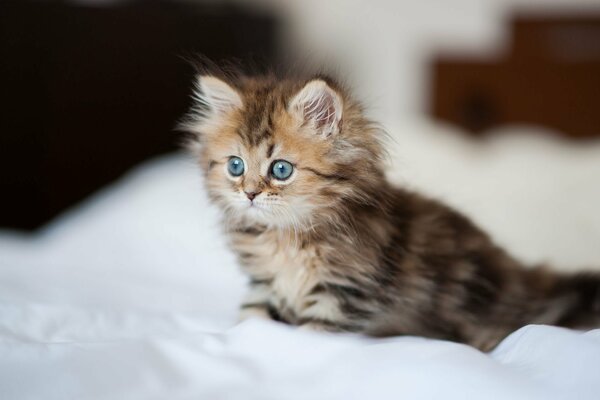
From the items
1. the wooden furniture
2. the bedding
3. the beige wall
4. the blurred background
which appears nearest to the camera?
the bedding

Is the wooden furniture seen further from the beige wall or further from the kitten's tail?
the kitten's tail

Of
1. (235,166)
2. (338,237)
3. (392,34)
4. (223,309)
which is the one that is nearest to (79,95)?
(223,309)

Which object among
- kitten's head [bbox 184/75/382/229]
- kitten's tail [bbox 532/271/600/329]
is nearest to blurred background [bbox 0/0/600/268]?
kitten's tail [bbox 532/271/600/329]

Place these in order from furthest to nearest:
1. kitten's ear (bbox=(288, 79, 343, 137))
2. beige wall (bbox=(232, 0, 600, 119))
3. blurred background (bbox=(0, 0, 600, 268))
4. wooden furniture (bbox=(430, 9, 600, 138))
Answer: beige wall (bbox=(232, 0, 600, 119)) → wooden furniture (bbox=(430, 9, 600, 138)) → blurred background (bbox=(0, 0, 600, 268)) → kitten's ear (bbox=(288, 79, 343, 137))

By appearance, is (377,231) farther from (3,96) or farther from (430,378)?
(3,96)

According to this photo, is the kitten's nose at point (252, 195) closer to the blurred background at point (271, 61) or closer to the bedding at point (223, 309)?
the bedding at point (223, 309)

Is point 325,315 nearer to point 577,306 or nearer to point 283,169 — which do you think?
point 283,169

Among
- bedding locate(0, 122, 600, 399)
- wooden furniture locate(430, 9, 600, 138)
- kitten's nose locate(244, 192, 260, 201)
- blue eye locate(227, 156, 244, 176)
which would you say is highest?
wooden furniture locate(430, 9, 600, 138)
